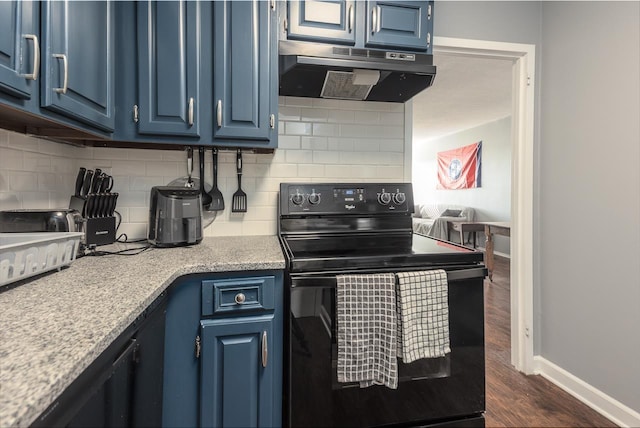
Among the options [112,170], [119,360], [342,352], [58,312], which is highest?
[112,170]

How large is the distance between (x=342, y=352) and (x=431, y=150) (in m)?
7.81

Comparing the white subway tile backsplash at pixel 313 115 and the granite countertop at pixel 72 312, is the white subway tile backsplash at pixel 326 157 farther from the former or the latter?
the granite countertop at pixel 72 312

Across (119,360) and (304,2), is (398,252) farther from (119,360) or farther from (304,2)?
(304,2)

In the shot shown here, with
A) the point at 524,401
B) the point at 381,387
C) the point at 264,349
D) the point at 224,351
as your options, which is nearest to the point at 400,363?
the point at 381,387

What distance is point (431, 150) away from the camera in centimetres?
822

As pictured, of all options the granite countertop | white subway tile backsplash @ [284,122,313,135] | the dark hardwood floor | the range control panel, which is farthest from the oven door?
white subway tile backsplash @ [284,122,313,135]

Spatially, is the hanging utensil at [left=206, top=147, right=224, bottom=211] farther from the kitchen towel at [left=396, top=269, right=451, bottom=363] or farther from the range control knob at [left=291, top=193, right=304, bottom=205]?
the kitchen towel at [left=396, top=269, right=451, bottom=363]

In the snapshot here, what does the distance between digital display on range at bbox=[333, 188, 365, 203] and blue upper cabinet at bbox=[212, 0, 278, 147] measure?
48 centimetres

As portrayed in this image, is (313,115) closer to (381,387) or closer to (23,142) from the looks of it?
(23,142)

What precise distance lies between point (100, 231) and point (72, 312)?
0.88m

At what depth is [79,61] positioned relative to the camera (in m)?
1.10

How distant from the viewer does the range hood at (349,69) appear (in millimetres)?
1427

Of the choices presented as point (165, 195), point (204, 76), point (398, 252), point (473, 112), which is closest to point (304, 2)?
point (204, 76)

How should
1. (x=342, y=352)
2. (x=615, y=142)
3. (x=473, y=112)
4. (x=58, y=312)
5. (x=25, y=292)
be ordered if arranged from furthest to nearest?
(x=473, y=112), (x=615, y=142), (x=342, y=352), (x=25, y=292), (x=58, y=312)
